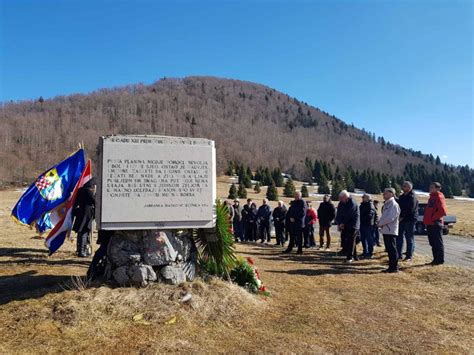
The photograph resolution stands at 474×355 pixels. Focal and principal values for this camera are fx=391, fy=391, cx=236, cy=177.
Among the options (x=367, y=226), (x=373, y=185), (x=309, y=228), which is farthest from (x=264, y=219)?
(x=373, y=185)

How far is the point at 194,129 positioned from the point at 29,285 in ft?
452

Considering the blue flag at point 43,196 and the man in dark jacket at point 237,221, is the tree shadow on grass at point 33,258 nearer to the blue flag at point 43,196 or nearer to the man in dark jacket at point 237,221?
the blue flag at point 43,196

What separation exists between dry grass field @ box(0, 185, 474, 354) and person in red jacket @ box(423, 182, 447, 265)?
1750mm

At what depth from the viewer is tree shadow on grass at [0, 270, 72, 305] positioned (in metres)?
5.77

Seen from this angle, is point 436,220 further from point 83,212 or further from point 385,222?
point 83,212

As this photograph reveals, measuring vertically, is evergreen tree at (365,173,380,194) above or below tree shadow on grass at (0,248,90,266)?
above

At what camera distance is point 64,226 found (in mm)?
9008

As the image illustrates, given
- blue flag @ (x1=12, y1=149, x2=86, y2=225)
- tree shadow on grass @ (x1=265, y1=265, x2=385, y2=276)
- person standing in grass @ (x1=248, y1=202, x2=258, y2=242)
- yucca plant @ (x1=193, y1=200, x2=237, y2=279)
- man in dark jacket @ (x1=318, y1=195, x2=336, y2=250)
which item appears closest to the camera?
yucca plant @ (x1=193, y1=200, x2=237, y2=279)

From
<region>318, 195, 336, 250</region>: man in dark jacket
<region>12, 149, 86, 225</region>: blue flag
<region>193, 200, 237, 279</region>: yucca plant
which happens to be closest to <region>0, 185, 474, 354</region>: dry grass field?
<region>193, 200, 237, 279</region>: yucca plant

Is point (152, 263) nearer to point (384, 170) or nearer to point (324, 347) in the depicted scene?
point (324, 347)

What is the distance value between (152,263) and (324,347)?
109 inches

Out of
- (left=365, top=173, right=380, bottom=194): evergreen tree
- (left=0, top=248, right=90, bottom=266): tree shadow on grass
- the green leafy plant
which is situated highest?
(left=365, top=173, right=380, bottom=194): evergreen tree

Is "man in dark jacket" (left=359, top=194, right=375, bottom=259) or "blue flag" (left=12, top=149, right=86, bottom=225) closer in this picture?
"blue flag" (left=12, top=149, right=86, bottom=225)

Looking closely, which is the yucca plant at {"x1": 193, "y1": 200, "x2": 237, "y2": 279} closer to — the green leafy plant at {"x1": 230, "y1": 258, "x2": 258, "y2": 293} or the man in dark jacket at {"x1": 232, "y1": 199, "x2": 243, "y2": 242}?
the green leafy plant at {"x1": 230, "y1": 258, "x2": 258, "y2": 293}
